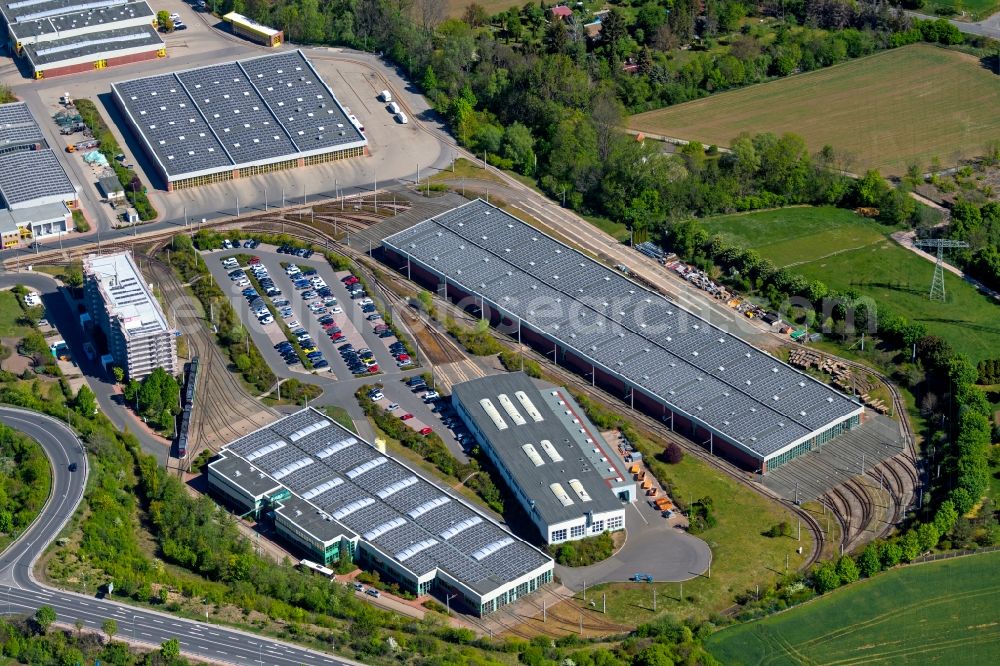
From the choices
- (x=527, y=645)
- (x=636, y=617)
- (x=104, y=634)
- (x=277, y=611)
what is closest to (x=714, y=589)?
(x=636, y=617)

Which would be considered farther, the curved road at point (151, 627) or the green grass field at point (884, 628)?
the green grass field at point (884, 628)

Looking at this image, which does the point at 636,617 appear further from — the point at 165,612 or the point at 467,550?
the point at 165,612

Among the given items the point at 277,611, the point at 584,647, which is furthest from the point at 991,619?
the point at 277,611

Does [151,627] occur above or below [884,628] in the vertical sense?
below

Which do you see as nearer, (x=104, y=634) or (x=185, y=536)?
(x=104, y=634)

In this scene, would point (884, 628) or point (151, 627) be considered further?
point (884, 628)

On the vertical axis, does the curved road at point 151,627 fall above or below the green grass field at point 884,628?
below

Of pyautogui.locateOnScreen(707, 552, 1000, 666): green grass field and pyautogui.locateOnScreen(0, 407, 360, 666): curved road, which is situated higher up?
pyautogui.locateOnScreen(707, 552, 1000, 666): green grass field

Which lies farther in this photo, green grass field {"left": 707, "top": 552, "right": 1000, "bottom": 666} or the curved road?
green grass field {"left": 707, "top": 552, "right": 1000, "bottom": 666}
